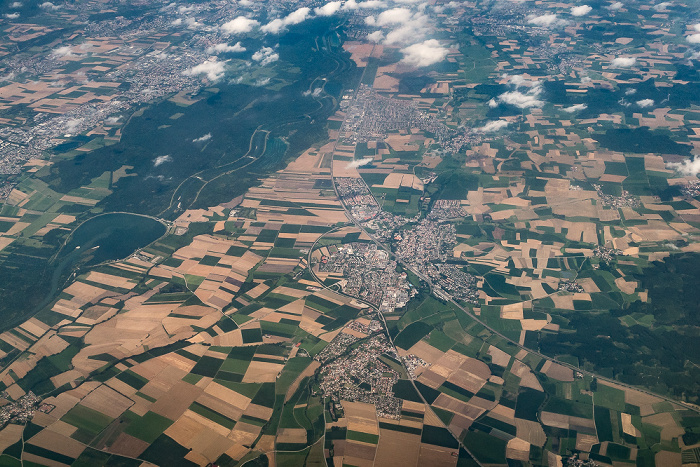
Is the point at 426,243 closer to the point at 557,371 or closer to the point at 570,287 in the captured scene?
the point at 570,287

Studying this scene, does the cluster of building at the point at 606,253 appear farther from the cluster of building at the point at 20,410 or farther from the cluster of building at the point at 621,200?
the cluster of building at the point at 20,410

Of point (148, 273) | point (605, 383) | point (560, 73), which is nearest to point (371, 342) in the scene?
point (605, 383)

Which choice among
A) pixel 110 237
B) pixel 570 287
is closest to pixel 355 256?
pixel 570 287

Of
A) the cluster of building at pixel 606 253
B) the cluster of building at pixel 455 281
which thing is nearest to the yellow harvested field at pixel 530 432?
the cluster of building at pixel 455 281

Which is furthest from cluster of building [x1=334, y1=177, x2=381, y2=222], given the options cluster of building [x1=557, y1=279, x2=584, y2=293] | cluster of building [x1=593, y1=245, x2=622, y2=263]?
cluster of building [x1=593, y1=245, x2=622, y2=263]

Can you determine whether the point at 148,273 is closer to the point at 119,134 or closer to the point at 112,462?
the point at 112,462

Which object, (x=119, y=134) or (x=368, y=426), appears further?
(x=119, y=134)
